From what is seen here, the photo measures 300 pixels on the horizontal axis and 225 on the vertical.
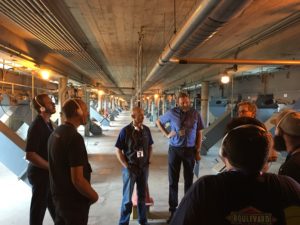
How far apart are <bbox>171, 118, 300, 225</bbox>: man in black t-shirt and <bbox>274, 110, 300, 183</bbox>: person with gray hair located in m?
0.46

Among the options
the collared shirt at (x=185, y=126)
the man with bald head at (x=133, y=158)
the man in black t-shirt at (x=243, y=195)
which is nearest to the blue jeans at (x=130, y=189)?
the man with bald head at (x=133, y=158)

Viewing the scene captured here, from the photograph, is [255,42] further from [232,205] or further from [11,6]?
[232,205]

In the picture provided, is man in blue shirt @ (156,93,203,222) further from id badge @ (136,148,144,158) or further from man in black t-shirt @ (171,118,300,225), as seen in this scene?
man in black t-shirt @ (171,118,300,225)

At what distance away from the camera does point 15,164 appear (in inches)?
193

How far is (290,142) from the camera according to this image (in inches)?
61.2

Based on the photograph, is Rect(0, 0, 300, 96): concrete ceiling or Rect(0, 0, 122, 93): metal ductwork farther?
Rect(0, 0, 300, 96): concrete ceiling

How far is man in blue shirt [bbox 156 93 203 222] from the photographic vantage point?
3387mm

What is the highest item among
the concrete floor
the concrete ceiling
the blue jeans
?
the concrete ceiling

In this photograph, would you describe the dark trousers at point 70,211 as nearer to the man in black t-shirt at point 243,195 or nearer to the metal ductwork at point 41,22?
the man in black t-shirt at point 243,195

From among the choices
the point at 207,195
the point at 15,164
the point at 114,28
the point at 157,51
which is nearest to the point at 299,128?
the point at 207,195

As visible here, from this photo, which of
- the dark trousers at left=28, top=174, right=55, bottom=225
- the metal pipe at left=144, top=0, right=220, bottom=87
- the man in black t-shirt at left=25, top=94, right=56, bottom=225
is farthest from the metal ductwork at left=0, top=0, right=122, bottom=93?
the dark trousers at left=28, top=174, right=55, bottom=225

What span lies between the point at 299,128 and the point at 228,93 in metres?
10.9

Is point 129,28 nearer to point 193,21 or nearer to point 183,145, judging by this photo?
point 183,145

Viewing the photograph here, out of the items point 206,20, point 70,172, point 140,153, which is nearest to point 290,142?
point 206,20
